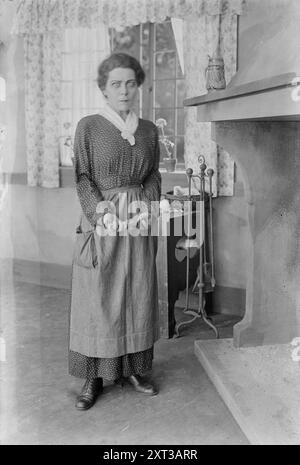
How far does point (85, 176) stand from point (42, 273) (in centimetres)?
262

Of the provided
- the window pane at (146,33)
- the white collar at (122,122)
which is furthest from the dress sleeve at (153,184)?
the window pane at (146,33)

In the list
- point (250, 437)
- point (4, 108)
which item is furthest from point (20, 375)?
point (4, 108)

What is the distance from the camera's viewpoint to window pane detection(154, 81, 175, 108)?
4.28 meters

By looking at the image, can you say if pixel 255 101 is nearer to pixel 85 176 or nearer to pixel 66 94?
pixel 85 176

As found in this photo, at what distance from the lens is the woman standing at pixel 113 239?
2.40 metres

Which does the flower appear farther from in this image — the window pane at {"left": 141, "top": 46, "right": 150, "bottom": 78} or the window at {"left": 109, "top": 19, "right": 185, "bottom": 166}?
the window pane at {"left": 141, "top": 46, "right": 150, "bottom": 78}

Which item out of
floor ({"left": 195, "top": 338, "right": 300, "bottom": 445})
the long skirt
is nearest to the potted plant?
floor ({"left": 195, "top": 338, "right": 300, "bottom": 445})

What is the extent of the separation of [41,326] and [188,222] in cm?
127

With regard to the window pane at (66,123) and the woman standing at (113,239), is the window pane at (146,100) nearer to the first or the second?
the window pane at (66,123)

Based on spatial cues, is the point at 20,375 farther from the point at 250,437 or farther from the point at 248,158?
the point at 248,158

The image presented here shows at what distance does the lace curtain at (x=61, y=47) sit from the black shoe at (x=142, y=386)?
68.4 inches

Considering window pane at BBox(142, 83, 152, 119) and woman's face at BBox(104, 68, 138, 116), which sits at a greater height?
window pane at BBox(142, 83, 152, 119)

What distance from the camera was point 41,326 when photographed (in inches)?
146

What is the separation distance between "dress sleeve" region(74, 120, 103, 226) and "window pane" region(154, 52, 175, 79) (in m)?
2.06
